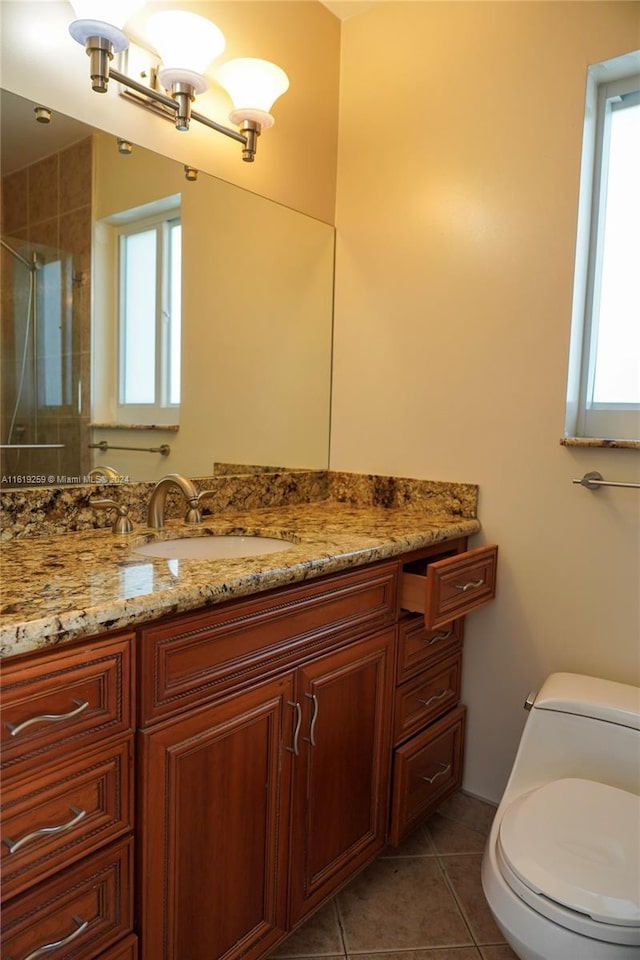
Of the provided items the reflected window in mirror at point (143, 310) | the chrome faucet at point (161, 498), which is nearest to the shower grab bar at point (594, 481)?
the chrome faucet at point (161, 498)

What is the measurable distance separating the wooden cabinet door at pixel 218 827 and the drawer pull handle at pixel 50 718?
0.14 meters

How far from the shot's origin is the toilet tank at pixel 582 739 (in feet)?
4.33

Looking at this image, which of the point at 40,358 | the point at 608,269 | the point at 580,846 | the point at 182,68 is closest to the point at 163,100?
the point at 182,68

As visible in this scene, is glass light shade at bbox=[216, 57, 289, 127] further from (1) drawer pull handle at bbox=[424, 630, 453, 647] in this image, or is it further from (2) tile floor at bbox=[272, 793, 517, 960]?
(2) tile floor at bbox=[272, 793, 517, 960]

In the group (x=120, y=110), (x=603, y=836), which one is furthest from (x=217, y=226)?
(x=603, y=836)

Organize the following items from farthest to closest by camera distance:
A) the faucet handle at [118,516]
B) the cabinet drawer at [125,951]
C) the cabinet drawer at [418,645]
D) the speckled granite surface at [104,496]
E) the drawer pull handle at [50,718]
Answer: the cabinet drawer at [418,645], the faucet handle at [118,516], the speckled granite surface at [104,496], the cabinet drawer at [125,951], the drawer pull handle at [50,718]

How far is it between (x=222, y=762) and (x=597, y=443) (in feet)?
3.77

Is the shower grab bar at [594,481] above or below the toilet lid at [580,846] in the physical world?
above

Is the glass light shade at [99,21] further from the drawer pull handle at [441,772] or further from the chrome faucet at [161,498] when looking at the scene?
the drawer pull handle at [441,772]

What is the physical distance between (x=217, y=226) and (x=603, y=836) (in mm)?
1707

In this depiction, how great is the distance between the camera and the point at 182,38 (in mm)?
1375

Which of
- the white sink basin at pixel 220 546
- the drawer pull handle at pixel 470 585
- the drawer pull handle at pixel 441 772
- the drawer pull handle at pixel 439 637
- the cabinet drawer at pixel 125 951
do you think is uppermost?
the white sink basin at pixel 220 546

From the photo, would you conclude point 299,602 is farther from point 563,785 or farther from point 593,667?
point 593,667

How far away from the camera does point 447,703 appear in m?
1.77
